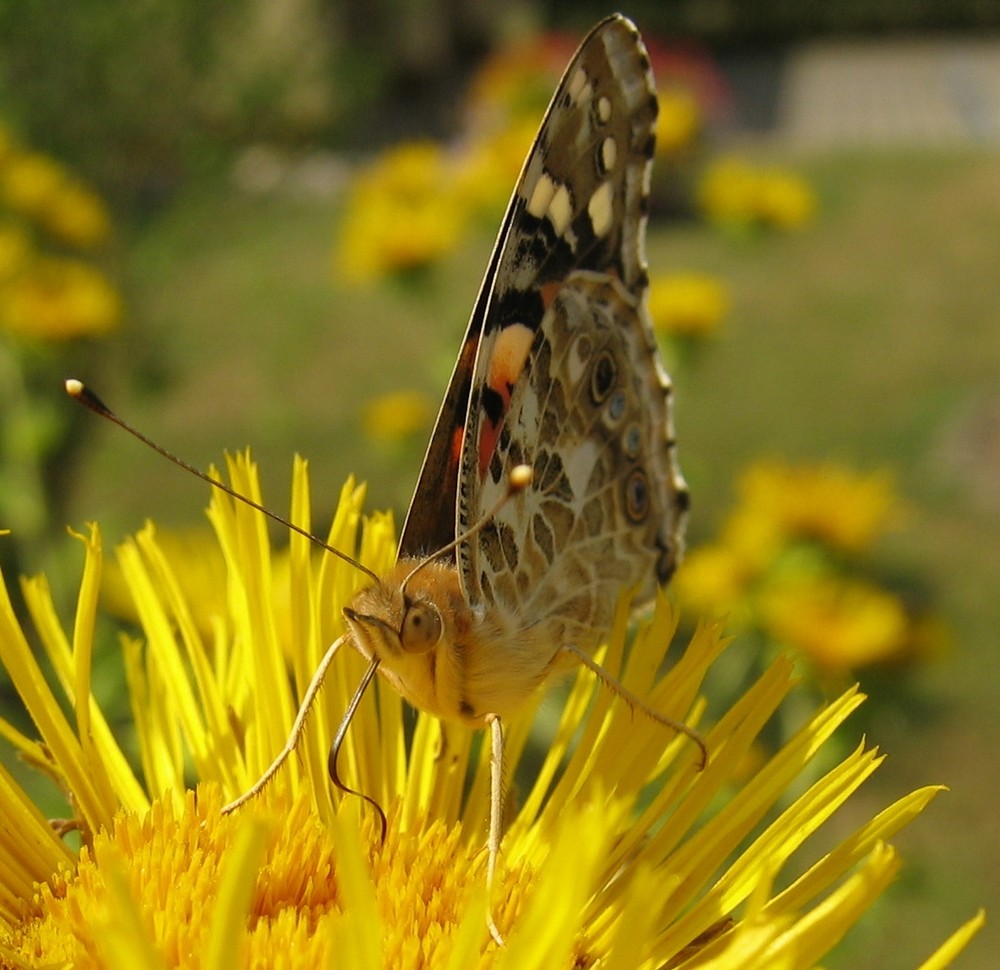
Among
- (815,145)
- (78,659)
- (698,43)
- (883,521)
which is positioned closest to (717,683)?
(883,521)

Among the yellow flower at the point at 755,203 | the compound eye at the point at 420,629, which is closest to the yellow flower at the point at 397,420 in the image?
the yellow flower at the point at 755,203

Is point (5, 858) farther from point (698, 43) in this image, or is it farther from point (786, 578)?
point (698, 43)

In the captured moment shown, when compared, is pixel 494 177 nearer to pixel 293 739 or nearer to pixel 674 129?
pixel 674 129

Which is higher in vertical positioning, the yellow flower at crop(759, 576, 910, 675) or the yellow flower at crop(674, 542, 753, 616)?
the yellow flower at crop(674, 542, 753, 616)

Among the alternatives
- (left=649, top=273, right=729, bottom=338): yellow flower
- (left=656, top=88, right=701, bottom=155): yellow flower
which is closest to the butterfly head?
(left=649, top=273, right=729, bottom=338): yellow flower

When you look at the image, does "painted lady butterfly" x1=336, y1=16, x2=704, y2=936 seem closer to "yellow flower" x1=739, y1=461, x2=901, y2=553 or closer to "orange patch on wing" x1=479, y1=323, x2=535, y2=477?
"orange patch on wing" x1=479, y1=323, x2=535, y2=477

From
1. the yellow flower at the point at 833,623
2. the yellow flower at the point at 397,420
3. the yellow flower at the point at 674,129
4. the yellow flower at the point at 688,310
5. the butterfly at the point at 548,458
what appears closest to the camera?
the butterfly at the point at 548,458

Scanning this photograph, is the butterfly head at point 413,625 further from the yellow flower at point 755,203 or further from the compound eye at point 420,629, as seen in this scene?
the yellow flower at point 755,203
